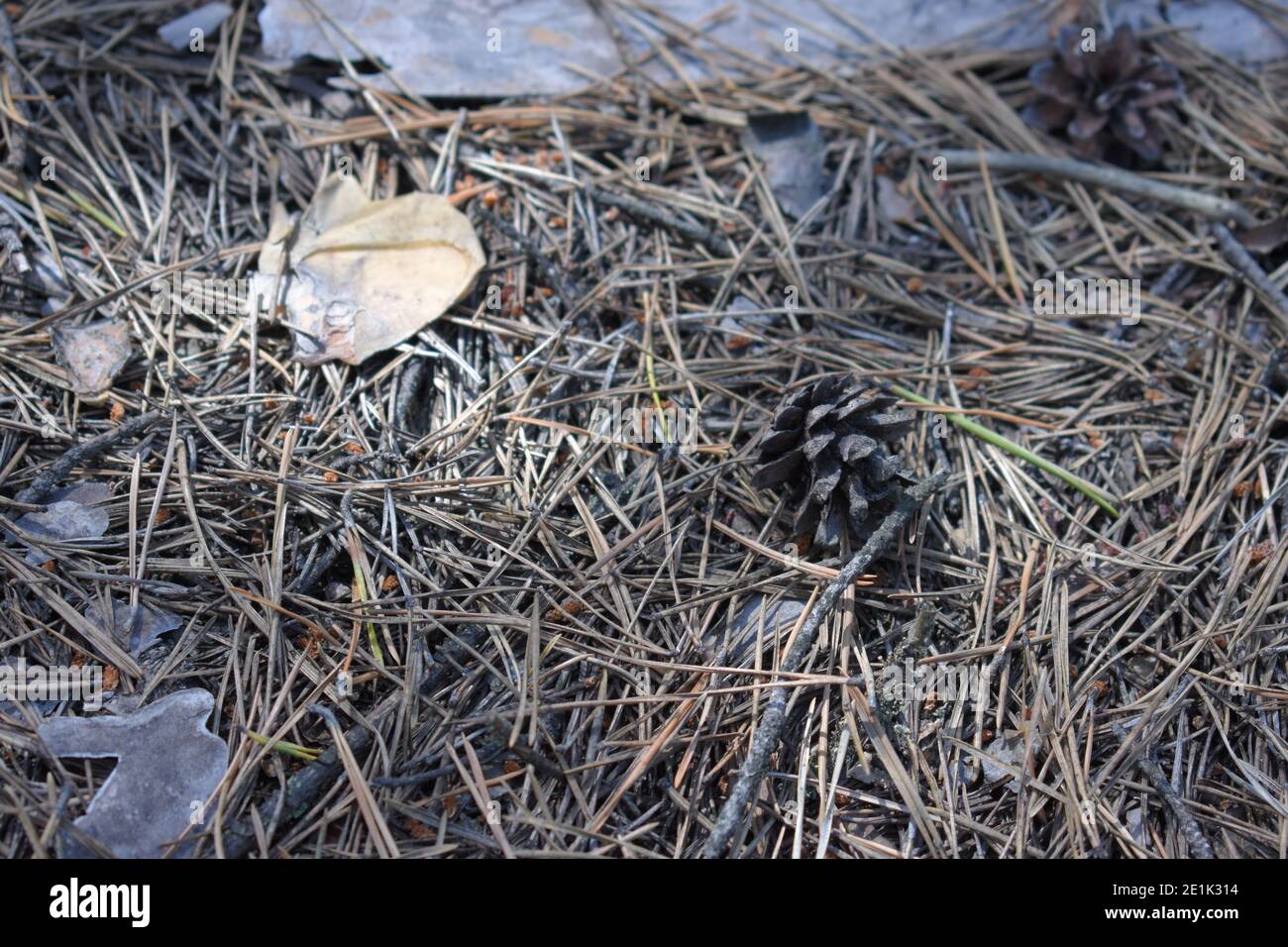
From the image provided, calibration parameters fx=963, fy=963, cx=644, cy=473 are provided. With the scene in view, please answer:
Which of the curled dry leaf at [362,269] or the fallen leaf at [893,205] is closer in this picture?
the curled dry leaf at [362,269]

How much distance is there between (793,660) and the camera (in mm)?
1796

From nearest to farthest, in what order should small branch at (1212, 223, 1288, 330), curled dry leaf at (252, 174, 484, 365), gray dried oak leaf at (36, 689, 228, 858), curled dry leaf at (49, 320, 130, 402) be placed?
gray dried oak leaf at (36, 689, 228, 858) < curled dry leaf at (49, 320, 130, 402) < curled dry leaf at (252, 174, 484, 365) < small branch at (1212, 223, 1288, 330)

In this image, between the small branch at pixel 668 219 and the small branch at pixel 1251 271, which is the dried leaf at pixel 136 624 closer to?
the small branch at pixel 668 219

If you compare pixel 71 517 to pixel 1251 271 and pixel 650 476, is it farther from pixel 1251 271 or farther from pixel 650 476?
pixel 1251 271

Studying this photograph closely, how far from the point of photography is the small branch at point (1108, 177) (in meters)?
2.47

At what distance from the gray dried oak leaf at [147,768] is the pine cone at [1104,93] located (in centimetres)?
253

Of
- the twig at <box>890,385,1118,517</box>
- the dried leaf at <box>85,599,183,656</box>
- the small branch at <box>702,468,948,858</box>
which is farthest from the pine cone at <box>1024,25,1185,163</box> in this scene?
the dried leaf at <box>85,599,183,656</box>

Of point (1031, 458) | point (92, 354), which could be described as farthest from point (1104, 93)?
point (92, 354)

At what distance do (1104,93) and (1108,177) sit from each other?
0.24 m

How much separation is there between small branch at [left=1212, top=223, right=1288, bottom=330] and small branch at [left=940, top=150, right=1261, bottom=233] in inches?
2.0

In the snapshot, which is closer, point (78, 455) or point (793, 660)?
point (793, 660)

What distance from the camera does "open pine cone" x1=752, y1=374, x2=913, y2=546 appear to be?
1.90 m

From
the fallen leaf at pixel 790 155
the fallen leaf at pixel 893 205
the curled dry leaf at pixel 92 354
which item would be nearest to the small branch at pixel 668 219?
the fallen leaf at pixel 790 155

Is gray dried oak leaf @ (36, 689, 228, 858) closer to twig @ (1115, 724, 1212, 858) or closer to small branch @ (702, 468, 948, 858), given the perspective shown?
small branch @ (702, 468, 948, 858)
